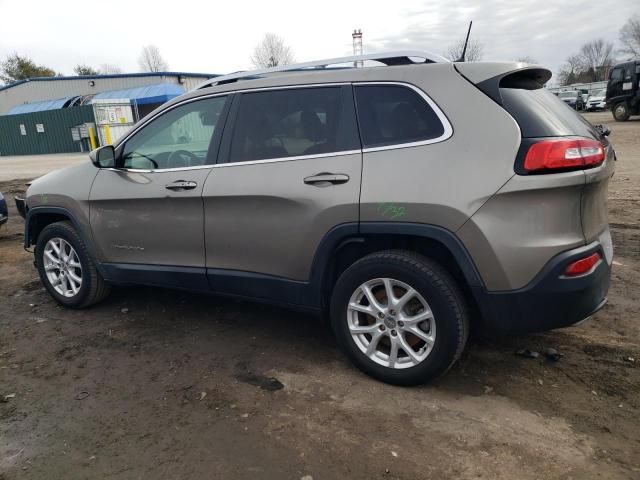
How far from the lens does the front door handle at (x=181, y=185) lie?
139 inches

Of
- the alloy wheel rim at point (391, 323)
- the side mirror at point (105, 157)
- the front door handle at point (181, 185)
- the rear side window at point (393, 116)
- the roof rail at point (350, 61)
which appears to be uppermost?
the roof rail at point (350, 61)

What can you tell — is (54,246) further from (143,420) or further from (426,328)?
(426,328)

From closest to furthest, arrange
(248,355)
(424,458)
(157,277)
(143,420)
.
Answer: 1. (424,458)
2. (143,420)
3. (248,355)
4. (157,277)

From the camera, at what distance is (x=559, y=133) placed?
2639 mm

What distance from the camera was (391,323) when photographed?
2.98m

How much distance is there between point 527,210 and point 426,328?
2.88 feet

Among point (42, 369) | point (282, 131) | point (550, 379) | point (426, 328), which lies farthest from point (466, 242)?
point (42, 369)

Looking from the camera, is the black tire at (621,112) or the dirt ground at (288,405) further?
the black tire at (621,112)

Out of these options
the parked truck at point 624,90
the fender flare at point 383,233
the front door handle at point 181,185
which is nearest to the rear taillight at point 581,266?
the fender flare at point 383,233

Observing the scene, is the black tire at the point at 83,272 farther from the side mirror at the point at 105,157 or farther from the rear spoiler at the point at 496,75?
the rear spoiler at the point at 496,75

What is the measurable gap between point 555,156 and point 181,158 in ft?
8.32

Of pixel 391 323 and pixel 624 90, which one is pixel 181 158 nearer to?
pixel 391 323

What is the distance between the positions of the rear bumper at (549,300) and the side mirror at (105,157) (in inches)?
116

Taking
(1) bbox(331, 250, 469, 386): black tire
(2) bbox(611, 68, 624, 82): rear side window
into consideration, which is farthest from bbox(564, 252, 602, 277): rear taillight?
(2) bbox(611, 68, 624, 82): rear side window
